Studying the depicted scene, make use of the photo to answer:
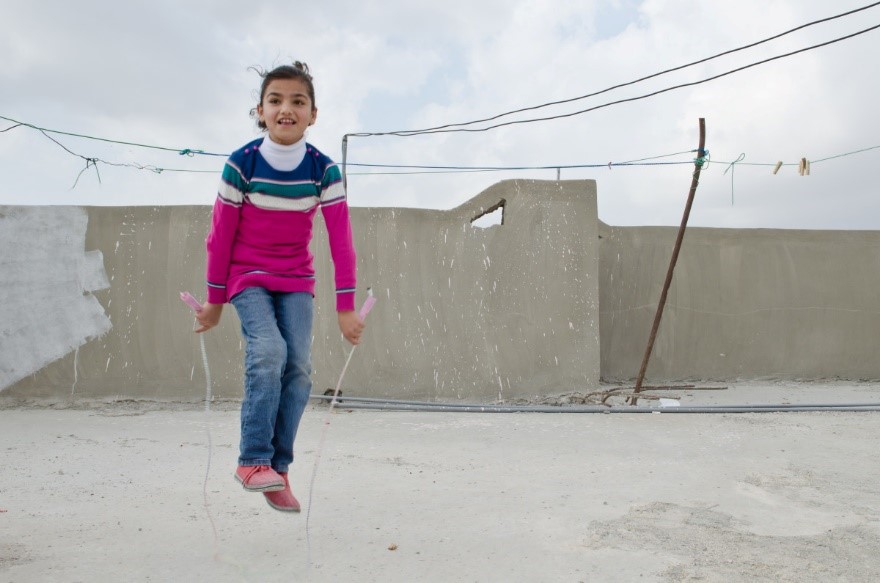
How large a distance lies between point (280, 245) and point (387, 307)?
4.49 metres

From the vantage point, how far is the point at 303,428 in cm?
585

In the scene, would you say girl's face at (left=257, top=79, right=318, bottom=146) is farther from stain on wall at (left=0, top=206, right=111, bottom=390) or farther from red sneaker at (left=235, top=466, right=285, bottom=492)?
stain on wall at (left=0, top=206, right=111, bottom=390)

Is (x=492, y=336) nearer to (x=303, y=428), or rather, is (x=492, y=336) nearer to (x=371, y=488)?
(x=303, y=428)

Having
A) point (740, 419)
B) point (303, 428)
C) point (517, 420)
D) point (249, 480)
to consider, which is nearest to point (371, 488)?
point (249, 480)

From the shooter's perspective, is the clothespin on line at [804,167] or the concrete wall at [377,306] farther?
the clothespin on line at [804,167]

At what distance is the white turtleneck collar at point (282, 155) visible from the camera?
2.89m

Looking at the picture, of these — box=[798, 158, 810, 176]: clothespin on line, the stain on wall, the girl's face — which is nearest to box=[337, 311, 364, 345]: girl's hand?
the girl's face

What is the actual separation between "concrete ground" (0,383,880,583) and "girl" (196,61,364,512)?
1.39 feet

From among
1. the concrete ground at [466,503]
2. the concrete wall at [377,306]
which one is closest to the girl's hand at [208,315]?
the concrete ground at [466,503]

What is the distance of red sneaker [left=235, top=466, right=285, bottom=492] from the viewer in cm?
266

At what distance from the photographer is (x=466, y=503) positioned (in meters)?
3.58

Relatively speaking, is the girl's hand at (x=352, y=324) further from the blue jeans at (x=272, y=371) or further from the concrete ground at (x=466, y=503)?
the concrete ground at (x=466, y=503)

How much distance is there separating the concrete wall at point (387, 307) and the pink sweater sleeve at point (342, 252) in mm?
4438

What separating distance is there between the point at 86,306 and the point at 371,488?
4.61 meters
